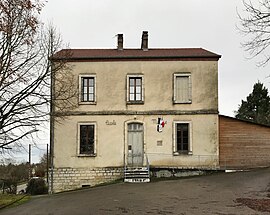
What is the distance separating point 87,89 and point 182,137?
22.4 feet

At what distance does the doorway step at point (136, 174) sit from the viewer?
25.2 metres

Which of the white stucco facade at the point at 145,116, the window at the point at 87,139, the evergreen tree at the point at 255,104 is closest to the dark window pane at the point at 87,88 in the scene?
the white stucco facade at the point at 145,116

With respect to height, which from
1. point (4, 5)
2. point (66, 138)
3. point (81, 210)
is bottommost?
point (81, 210)

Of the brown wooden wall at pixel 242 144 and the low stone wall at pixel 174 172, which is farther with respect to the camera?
the brown wooden wall at pixel 242 144

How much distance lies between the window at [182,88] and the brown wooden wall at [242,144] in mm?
2577

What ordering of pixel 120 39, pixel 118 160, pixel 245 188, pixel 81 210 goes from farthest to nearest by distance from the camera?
pixel 120 39, pixel 118 160, pixel 245 188, pixel 81 210

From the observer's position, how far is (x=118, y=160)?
27250 mm

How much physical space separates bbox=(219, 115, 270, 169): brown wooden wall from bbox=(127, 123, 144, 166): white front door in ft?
16.8

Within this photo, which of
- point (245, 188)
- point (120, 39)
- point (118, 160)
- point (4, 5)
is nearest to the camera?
point (4, 5)

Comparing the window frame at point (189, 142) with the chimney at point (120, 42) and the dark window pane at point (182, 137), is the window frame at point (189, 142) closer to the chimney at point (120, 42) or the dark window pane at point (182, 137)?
the dark window pane at point (182, 137)

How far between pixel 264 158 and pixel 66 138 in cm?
1267

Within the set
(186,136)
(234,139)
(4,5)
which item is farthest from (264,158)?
(4,5)

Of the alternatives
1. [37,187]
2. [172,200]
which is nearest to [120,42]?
[172,200]

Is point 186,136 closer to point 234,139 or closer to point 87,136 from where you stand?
point 234,139
